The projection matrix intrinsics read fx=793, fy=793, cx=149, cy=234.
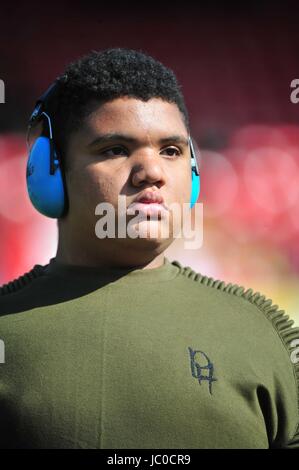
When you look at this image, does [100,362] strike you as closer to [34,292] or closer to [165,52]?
[34,292]

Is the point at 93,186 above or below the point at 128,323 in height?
above

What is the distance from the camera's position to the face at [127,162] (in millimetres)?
1449

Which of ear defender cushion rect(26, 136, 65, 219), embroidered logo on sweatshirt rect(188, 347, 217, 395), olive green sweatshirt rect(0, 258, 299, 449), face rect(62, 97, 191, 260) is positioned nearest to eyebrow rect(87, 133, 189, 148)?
face rect(62, 97, 191, 260)

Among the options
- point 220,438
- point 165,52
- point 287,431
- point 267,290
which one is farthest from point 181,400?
point 165,52

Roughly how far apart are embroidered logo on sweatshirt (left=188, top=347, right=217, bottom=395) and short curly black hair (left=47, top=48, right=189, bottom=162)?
471 millimetres

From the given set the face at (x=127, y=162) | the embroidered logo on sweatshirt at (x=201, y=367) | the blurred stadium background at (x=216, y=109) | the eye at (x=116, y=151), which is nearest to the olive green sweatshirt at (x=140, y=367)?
the embroidered logo on sweatshirt at (x=201, y=367)

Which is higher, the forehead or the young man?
the forehead

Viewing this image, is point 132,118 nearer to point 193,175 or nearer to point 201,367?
point 193,175

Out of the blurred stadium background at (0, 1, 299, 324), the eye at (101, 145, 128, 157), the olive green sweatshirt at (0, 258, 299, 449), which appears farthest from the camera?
the blurred stadium background at (0, 1, 299, 324)

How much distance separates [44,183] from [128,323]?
1.05 feet

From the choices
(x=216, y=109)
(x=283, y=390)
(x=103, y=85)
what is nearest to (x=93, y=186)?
(x=103, y=85)

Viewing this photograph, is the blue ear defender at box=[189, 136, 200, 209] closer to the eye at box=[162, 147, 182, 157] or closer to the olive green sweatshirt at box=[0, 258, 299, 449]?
the eye at box=[162, 147, 182, 157]

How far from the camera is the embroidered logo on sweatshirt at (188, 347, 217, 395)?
1408mm

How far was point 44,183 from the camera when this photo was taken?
5.03 ft
